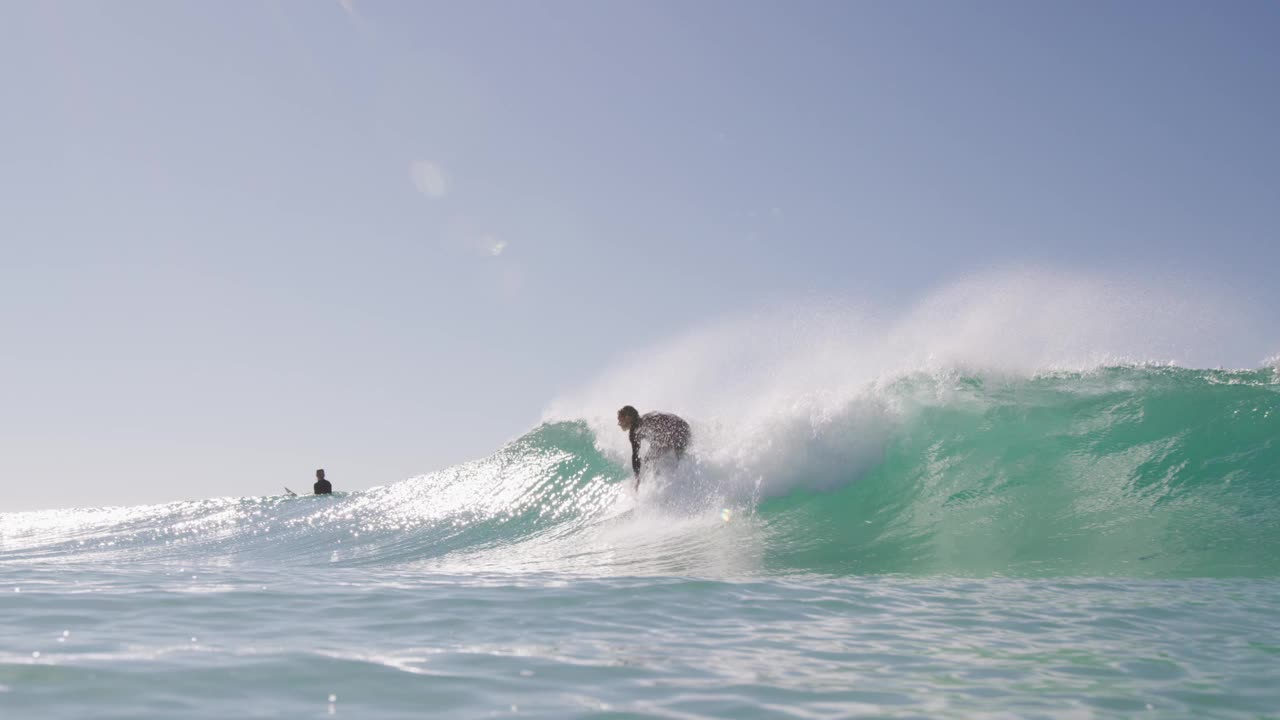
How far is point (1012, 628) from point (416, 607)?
292 centimetres

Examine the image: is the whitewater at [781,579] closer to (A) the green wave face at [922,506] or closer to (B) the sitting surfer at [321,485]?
(A) the green wave face at [922,506]

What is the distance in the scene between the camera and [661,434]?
10.7m

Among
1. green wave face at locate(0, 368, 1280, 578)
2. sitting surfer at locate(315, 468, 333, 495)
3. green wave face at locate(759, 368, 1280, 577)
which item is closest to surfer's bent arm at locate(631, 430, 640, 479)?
green wave face at locate(0, 368, 1280, 578)

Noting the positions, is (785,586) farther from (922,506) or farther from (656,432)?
(656,432)

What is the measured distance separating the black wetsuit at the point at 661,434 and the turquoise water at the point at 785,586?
10.7 inches

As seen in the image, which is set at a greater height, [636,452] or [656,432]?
[656,432]

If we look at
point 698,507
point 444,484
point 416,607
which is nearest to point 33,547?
point 444,484

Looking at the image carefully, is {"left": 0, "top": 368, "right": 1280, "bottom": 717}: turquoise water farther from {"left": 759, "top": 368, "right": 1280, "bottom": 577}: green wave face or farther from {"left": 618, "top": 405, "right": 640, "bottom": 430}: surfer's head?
{"left": 618, "top": 405, "right": 640, "bottom": 430}: surfer's head

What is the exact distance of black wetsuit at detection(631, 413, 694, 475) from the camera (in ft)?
34.8

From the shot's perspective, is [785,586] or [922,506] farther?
[922,506]

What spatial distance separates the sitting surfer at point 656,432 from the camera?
34.8 ft

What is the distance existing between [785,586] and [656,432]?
5.33 metres

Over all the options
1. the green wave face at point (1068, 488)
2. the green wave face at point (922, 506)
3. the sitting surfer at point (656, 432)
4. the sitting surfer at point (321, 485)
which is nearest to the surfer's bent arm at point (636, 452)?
the sitting surfer at point (656, 432)

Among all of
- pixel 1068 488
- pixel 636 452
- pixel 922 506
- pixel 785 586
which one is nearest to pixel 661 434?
pixel 636 452
